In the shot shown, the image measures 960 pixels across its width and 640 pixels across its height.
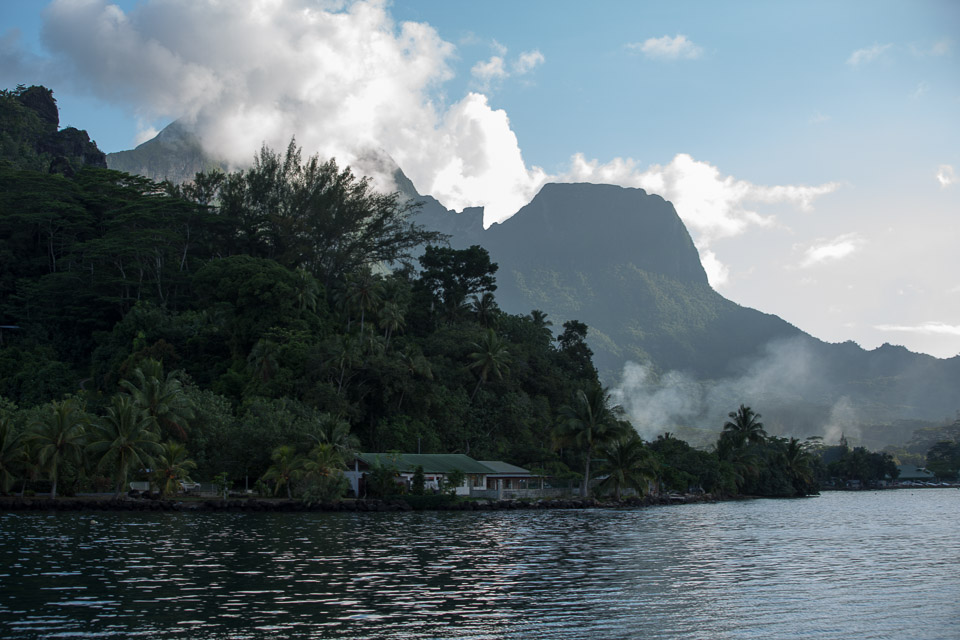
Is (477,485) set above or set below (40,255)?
below

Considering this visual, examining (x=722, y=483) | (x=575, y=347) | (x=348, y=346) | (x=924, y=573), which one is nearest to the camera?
(x=924, y=573)

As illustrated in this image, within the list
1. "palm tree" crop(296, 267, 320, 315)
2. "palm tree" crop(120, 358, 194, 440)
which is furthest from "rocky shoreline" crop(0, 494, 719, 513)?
"palm tree" crop(296, 267, 320, 315)

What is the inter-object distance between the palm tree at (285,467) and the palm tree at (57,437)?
13.7 meters

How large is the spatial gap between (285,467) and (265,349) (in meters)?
16.4

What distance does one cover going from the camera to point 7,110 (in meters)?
136

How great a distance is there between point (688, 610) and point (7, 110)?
149 metres

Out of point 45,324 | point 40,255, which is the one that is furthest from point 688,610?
point 40,255

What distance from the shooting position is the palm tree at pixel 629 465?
8175cm

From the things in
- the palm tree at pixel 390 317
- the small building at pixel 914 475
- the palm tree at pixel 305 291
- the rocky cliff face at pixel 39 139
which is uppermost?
the rocky cliff face at pixel 39 139

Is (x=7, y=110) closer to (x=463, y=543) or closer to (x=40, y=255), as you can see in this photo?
(x=40, y=255)

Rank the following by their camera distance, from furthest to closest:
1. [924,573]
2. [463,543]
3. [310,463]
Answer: [310,463]
[463,543]
[924,573]

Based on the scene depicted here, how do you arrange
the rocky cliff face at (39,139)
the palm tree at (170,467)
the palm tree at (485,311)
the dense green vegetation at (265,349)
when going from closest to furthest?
1. the palm tree at (170,467)
2. the dense green vegetation at (265,349)
3. the palm tree at (485,311)
4. the rocky cliff face at (39,139)

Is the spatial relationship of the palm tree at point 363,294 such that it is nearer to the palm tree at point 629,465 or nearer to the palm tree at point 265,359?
the palm tree at point 265,359

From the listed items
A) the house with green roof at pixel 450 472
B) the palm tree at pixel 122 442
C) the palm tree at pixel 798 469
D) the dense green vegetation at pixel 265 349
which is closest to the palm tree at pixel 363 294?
the dense green vegetation at pixel 265 349
